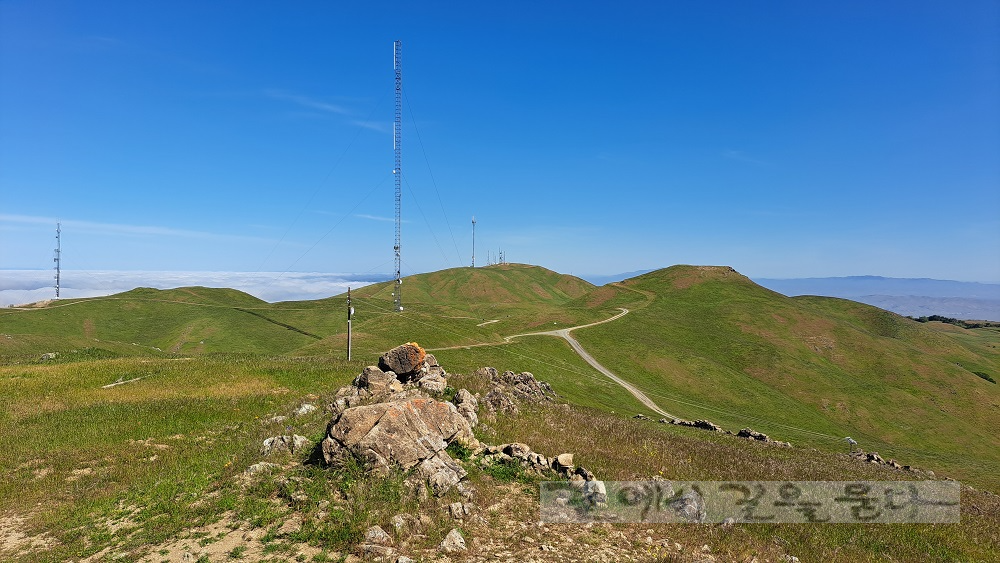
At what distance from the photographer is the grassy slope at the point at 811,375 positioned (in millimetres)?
72375

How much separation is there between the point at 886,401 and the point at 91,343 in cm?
14902

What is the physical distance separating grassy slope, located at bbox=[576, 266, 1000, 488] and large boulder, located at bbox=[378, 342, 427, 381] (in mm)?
50880

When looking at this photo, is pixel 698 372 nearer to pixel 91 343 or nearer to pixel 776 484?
pixel 776 484

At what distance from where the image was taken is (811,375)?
309 feet

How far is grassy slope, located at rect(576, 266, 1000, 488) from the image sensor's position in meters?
72.4

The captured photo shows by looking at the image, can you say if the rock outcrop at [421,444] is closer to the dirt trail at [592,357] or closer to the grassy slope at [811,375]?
the dirt trail at [592,357]

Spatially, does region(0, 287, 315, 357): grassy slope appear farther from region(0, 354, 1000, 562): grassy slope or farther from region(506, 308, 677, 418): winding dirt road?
region(0, 354, 1000, 562): grassy slope

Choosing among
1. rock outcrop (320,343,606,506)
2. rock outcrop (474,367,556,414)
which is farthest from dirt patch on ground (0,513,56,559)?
rock outcrop (474,367,556,414)

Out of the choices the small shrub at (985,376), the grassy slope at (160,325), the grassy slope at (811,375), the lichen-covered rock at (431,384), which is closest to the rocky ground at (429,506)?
the lichen-covered rock at (431,384)

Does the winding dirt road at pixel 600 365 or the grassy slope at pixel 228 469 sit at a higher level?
the grassy slope at pixel 228 469

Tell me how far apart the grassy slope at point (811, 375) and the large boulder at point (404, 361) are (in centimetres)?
5088

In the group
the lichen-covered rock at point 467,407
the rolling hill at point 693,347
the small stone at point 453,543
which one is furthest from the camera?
the rolling hill at point 693,347

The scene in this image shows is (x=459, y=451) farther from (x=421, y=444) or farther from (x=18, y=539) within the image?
(x=18, y=539)

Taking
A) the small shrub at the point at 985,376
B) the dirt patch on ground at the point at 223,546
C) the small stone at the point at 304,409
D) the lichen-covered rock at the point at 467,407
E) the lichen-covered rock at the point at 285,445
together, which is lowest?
the small shrub at the point at 985,376
